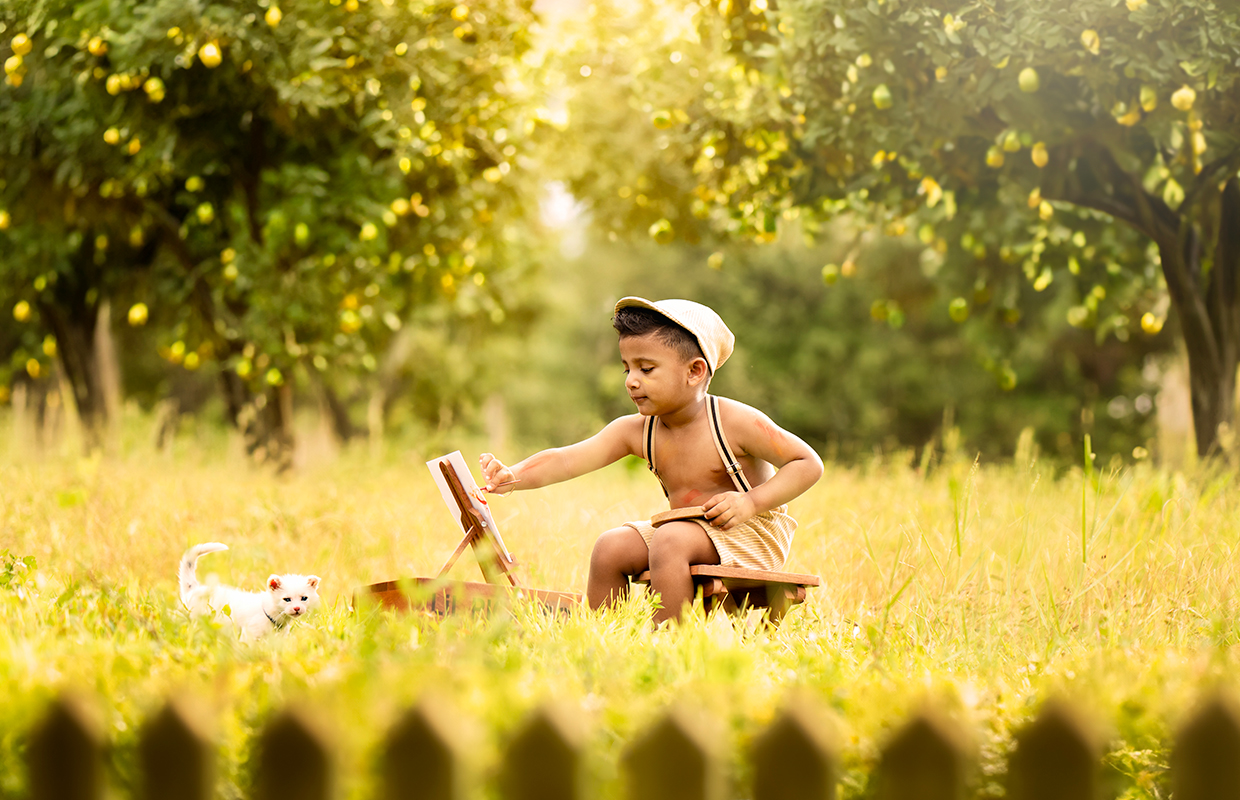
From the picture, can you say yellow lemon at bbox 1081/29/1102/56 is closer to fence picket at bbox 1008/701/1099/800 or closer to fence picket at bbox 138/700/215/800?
fence picket at bbox 1008/701/1099/800

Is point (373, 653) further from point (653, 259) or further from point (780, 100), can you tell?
point (653, 259)

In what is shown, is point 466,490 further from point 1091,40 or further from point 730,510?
point 1091,40

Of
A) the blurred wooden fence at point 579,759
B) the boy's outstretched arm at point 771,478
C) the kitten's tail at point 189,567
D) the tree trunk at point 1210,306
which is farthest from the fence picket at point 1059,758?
the tree trunk at point 1210,306

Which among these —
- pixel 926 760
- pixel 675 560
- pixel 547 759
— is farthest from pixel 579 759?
pixel 675 560

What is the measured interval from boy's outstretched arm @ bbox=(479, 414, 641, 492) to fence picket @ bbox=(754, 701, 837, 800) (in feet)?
6.59

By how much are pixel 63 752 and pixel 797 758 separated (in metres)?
1.14

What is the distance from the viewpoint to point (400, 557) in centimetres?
468

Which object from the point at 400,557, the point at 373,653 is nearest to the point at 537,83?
the point at 400,557

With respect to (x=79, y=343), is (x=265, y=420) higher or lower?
lower

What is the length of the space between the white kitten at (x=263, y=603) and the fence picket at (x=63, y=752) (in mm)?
1530

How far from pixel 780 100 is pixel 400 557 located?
13.4 feet

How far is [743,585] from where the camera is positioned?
10.7 ft

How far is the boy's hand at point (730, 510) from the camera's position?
10.5 ft

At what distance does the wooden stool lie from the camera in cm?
307
